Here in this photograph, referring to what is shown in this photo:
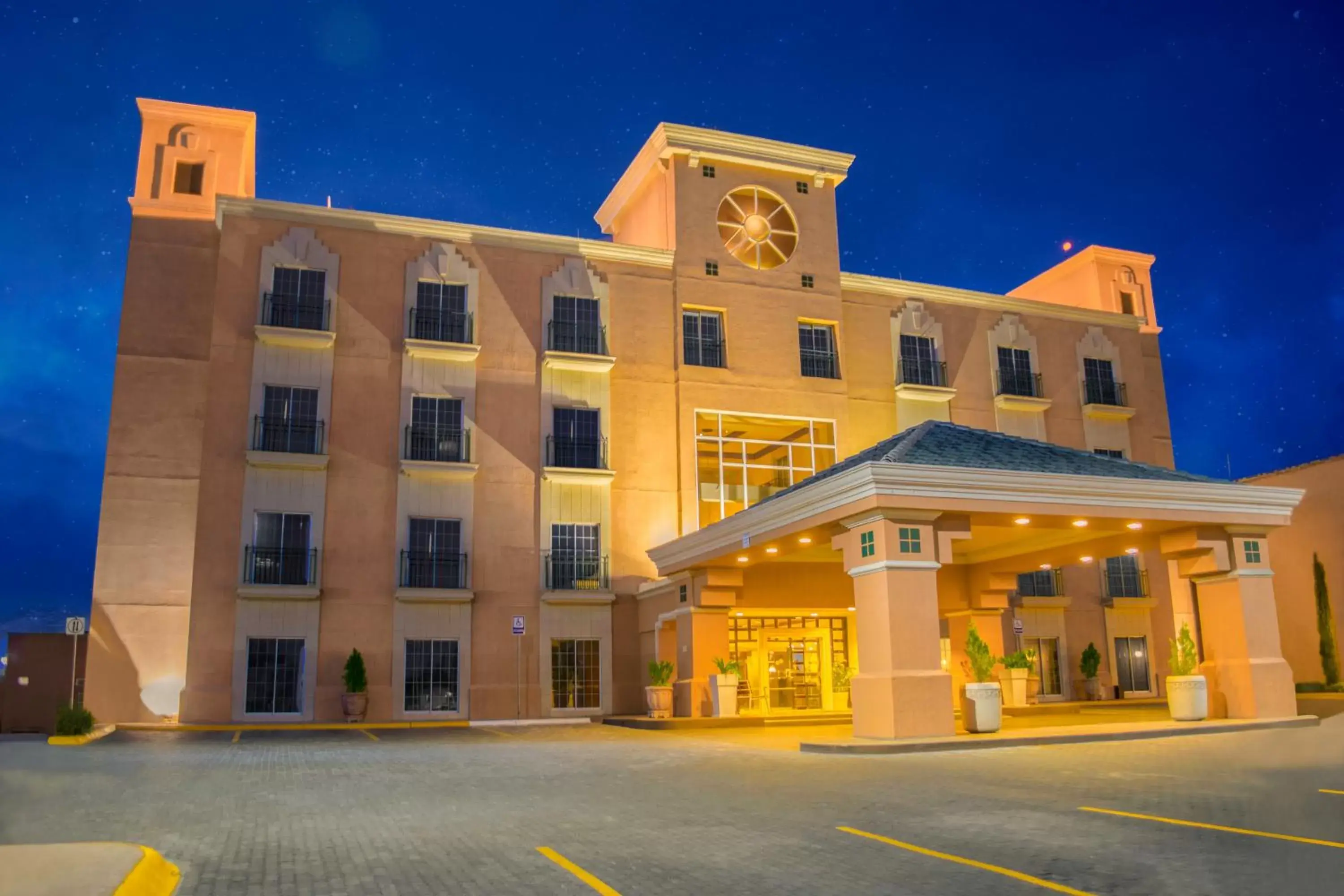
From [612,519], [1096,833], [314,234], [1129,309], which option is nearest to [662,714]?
[612,519]

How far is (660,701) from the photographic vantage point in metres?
26.8

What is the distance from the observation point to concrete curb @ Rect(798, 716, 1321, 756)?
16656 millimetres

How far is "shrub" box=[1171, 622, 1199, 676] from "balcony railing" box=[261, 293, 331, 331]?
903 inches

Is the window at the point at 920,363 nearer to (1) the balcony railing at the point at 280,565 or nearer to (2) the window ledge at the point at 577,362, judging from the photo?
(2) the window ledge at the point at 577,362

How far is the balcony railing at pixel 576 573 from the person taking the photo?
31.0 m

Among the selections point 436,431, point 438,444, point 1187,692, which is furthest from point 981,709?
point 436,431

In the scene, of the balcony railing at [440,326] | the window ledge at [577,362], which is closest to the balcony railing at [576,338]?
the window ledge at [577,362]

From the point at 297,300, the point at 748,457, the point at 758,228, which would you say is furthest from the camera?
the point at 748,457

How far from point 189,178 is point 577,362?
12638 mm

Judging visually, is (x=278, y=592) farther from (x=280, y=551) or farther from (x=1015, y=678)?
(x=1015, y=678)

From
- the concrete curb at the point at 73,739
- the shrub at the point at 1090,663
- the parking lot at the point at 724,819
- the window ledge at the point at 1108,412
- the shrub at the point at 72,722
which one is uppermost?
the window ledge at the point at 1108,412

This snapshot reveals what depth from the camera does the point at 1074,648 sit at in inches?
1438

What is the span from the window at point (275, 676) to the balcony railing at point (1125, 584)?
26.3 m

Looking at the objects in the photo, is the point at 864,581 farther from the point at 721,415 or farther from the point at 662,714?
the point at 721,415
